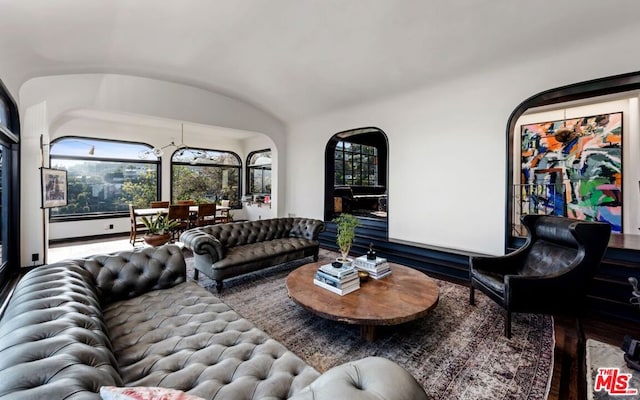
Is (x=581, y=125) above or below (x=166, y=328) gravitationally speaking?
above

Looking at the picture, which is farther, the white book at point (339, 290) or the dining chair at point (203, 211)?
the dining chair at point (203, 211)

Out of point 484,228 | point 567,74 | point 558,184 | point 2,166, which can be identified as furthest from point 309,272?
point 558,184

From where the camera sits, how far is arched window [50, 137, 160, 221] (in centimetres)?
630

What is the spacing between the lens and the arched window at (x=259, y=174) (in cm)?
901

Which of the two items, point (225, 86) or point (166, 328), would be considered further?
point (225, 86)

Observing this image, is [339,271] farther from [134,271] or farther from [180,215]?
[180,215]

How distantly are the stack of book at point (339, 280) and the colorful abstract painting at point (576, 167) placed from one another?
3.49m

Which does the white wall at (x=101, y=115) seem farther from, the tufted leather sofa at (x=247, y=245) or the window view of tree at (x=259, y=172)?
the tufted leather sofa at (x=247, y=245)

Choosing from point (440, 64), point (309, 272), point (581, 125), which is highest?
point (440, 64)

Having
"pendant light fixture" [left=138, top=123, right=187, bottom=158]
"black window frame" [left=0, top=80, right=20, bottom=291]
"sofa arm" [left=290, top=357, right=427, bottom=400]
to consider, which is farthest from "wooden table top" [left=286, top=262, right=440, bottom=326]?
"pendant light fixture" [left=138, top=123, right=187, bottom=158]

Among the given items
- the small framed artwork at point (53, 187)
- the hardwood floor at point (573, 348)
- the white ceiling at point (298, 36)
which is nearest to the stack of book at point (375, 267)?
the hardwood floor at point (573, 348)

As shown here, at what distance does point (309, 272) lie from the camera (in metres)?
3.13

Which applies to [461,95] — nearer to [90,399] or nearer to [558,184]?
[558,184]

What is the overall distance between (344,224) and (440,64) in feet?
8.98
